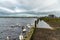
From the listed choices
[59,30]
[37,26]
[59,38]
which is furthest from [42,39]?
[37,26]

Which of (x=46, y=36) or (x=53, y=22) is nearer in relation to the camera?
(x=46, y=36)

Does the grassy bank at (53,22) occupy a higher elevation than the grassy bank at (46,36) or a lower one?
lower

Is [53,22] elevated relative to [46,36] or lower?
lower

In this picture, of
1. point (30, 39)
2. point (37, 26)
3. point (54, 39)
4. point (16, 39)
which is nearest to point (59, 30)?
point (37, 26)

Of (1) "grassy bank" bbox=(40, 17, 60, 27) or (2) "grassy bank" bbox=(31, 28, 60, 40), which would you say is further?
(1) "grassy bank" bbox=(40, 17, 60, 27)

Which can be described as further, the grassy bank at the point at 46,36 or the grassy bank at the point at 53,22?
the grassy bank at the point at 53,22

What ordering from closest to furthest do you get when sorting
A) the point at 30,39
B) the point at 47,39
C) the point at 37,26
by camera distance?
the point at 30,39, the point at 47,39, the point at 37,26

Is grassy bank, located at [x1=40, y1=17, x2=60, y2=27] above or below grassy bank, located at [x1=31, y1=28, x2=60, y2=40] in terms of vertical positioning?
below

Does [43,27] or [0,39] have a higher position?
[43,27]

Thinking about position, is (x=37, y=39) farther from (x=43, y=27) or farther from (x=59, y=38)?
(x=43, y=27)

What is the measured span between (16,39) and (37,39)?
12.7 meters

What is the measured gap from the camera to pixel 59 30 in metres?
22.2

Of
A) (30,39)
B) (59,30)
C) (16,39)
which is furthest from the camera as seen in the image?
(16,39)

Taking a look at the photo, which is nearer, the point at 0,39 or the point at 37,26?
the point at 37,26
